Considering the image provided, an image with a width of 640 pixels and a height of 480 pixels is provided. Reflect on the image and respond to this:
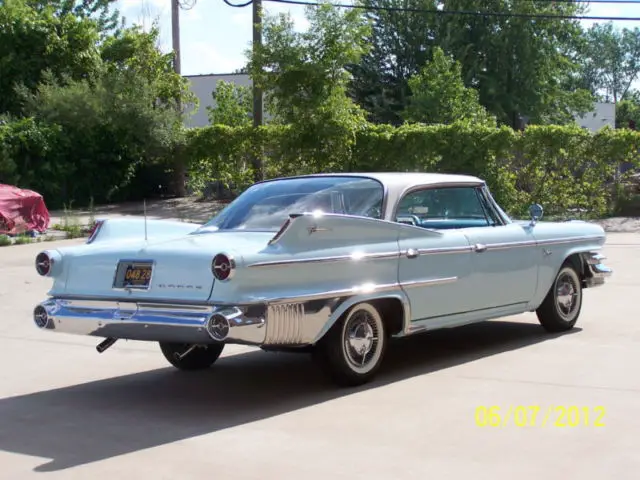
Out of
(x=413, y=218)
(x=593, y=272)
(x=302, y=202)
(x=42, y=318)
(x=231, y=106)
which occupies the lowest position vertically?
(x=593, y=272)

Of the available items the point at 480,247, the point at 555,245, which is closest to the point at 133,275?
the point at 480,247

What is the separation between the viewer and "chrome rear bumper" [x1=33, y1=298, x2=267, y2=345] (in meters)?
5.72

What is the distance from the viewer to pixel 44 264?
6609mm

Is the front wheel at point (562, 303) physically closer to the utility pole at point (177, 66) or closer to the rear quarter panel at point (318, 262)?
the rear quarter panel at point (318, 262)

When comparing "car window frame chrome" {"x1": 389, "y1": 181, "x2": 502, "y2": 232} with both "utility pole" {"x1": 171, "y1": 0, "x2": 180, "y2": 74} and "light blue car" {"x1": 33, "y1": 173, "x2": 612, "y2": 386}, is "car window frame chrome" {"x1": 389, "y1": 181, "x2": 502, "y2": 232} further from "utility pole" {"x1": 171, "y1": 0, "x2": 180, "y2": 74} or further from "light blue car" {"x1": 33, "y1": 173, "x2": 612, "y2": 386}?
"utility pole" {"x1": 171, "y1": 0, "x2": 180, "y2": 74}

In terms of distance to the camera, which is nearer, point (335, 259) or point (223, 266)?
point (223, 266)

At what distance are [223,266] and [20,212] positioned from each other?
15.7 meters

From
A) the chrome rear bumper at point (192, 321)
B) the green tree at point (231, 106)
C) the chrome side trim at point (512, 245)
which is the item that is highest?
the green tree at point (231, 106)

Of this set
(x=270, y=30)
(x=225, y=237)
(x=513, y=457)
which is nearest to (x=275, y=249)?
(x=225, y=237)

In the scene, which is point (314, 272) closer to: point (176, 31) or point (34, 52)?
point (176, 31)

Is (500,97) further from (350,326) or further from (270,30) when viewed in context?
(350,326)
